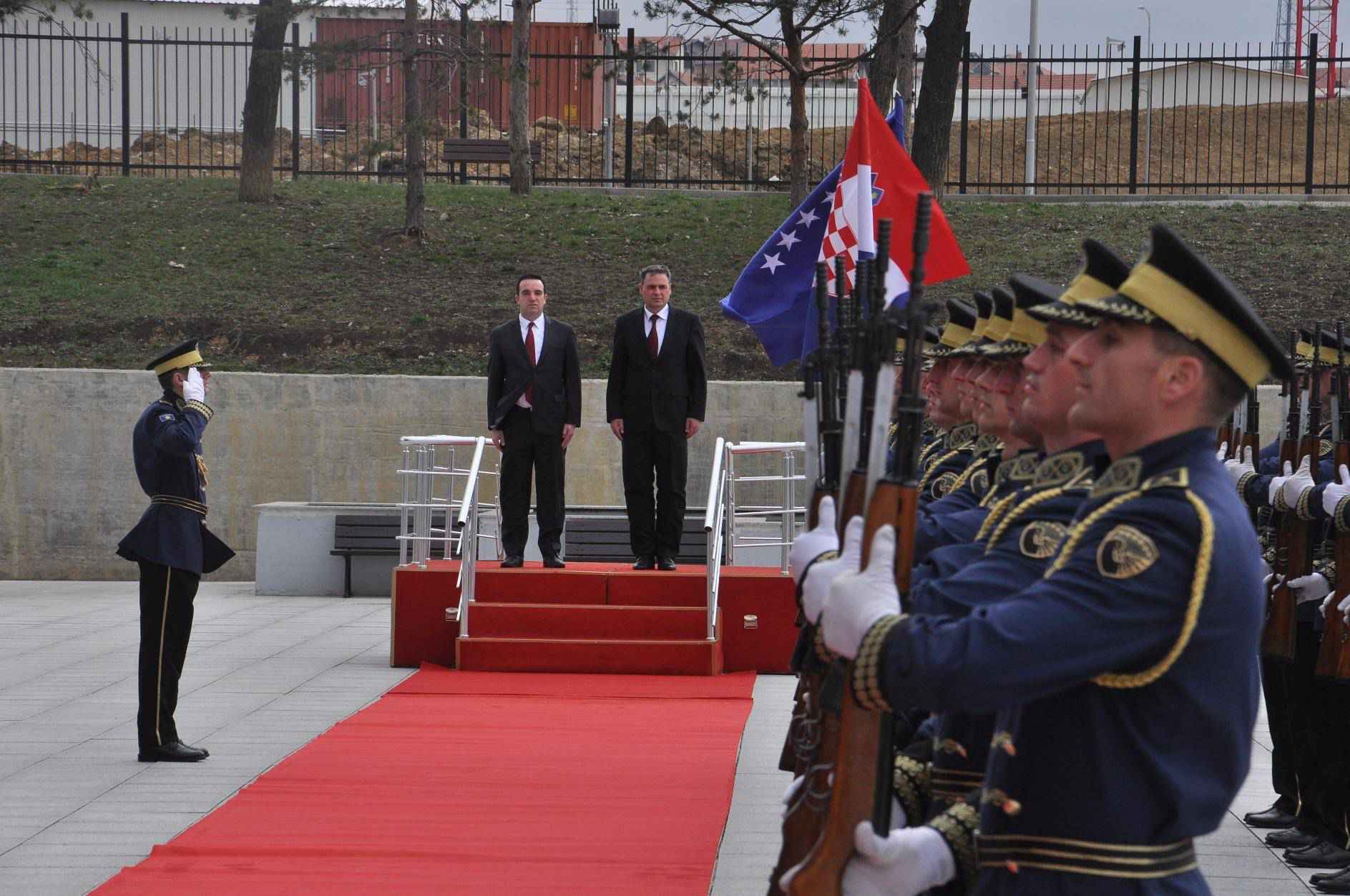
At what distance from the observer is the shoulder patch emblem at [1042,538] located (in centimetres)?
246

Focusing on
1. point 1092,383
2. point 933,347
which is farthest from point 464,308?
point 1092,383

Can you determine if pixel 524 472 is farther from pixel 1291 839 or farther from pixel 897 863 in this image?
pixel 897 863

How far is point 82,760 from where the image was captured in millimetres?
7027

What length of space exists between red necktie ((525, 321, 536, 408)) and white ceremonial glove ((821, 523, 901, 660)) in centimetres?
807

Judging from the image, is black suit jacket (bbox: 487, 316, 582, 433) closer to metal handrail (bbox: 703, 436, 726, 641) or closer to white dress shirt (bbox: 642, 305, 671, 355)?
white dress shirt (bbox: 642, 305, 671, 355)

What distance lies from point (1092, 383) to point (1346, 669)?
145 inches

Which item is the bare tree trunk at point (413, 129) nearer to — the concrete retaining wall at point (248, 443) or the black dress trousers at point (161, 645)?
the concrete retaining wall at point (248, 443)

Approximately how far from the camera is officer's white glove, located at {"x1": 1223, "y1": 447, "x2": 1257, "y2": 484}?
262 inches

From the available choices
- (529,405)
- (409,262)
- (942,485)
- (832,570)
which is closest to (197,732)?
(529,405)

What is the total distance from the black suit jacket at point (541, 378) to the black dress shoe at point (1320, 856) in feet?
18.3

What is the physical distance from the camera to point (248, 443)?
1471 centimetres

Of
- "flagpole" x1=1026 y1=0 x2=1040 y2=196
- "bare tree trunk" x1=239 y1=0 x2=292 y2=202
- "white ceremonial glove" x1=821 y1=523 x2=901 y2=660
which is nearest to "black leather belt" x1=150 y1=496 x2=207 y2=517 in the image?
"white ceremonial glove" x1=821 y1=523 x2=901 y2=660

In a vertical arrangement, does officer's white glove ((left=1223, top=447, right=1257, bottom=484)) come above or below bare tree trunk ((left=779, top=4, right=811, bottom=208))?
below

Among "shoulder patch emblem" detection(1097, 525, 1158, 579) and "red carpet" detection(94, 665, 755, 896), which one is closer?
"shoulder patch emblem" detection(1097, 525, 1158, 579)
